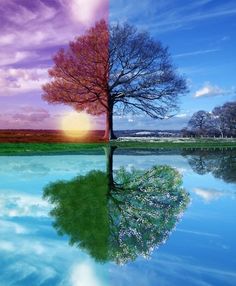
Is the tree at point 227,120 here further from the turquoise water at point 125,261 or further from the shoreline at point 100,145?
the turquoise water at point 125,261

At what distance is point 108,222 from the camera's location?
6.31 metres

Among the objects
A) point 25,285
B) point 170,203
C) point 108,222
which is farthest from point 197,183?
point 25,285

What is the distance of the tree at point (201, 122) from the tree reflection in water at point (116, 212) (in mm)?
22075

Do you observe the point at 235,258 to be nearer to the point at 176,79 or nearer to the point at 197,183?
the point at 197,183

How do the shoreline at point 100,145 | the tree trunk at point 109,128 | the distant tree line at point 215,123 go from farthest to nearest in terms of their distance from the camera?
the distant tree line at point 215,123 < the tree trunk at point 109,128 < the shoreline at point 100,145

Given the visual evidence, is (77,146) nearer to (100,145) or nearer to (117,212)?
(100,145)

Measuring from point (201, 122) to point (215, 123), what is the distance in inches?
38.1

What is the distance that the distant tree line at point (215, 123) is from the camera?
32031 mm

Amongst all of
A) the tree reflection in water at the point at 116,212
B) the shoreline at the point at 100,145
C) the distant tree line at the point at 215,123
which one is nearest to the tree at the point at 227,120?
the distant tree line at the point at 215,123

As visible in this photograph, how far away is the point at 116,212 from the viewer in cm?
686

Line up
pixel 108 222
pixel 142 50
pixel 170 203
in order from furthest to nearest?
pixel 142 50
pixel 170 203
pixel 108 222

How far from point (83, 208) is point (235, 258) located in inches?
104

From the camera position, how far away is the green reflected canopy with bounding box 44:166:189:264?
5.48 m

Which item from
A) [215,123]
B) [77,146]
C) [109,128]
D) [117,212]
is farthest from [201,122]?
[117,212]
